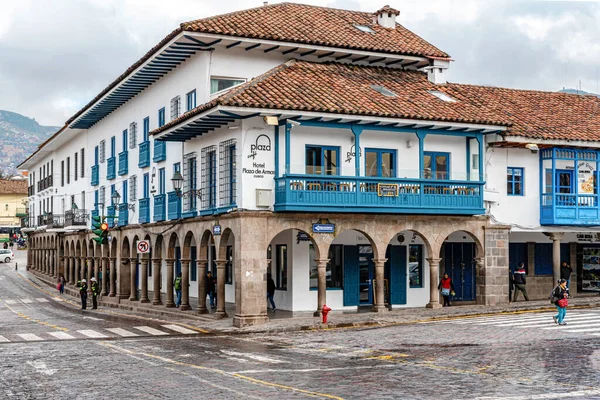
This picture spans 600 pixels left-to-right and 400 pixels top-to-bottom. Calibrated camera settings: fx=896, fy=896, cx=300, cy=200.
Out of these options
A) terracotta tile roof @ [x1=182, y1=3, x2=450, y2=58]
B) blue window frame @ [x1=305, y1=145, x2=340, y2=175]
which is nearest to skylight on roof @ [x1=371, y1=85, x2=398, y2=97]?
terracotta tile roof @ [x1=182, y1=3, x2=450, y2=58]

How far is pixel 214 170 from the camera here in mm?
30578

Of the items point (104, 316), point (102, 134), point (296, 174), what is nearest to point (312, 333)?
point (296, 174)

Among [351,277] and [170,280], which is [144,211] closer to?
[170,280]

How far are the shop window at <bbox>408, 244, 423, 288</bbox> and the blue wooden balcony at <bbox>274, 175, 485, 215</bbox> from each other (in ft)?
10.9

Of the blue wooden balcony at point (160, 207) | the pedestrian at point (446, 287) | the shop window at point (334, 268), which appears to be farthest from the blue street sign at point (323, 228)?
the blue wooden balcony at point (160, 207)

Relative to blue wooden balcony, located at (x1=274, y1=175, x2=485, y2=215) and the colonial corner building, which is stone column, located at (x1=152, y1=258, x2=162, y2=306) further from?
blue wooden balcony, located at (x1=274, y1=175, x2=485, y2=215)

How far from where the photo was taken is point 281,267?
105 ft

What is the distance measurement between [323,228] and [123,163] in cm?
1824

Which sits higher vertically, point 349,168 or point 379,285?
Answer: point 349,168

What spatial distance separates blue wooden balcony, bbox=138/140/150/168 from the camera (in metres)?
39.3

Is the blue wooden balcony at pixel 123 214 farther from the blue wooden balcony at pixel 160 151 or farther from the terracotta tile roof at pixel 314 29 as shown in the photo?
the terracotta tile roof at pixel 314 29

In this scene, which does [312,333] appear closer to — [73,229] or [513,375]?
[513,375]

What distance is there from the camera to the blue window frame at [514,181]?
3284 centimetres

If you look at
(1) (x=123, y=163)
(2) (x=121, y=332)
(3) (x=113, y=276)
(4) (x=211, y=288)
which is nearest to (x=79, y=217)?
(3) (x=113, y=276)
